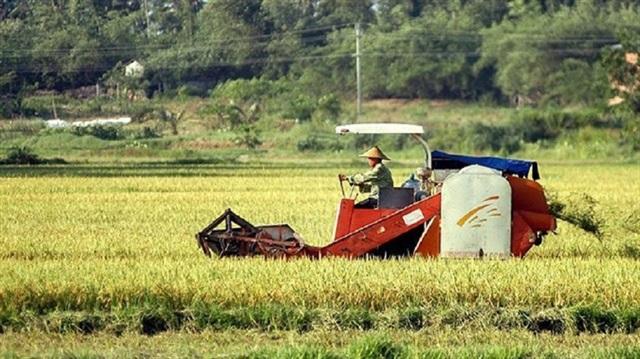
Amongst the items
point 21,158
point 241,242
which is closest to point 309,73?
point 21,158

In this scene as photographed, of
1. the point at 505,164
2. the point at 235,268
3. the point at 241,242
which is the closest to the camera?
the point at 235,268

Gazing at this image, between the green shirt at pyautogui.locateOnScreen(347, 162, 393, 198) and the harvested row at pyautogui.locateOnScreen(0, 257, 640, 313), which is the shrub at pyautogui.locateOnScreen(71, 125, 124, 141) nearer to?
the green shirt at pyautogui.locateOnScreen(347, 162, 393, 198)

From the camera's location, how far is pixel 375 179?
17.1 meters

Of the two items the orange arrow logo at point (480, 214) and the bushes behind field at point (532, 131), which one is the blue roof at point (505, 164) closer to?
the orange arrow logo at point (480, 214)

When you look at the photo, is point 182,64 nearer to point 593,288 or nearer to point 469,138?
point 469,138

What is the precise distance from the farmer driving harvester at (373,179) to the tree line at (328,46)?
4639 centimetres

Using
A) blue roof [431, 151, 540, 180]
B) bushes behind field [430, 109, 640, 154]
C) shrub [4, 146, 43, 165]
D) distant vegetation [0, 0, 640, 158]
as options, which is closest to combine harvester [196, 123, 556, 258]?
blue roof [431, 151, 540, 180]

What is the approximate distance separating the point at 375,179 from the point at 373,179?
2cm

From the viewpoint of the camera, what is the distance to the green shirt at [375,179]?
55.8ft

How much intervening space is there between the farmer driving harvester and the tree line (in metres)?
46.4

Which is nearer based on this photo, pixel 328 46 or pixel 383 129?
pixel 383 129

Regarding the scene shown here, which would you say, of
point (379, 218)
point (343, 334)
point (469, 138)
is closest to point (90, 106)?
point (469, 138)

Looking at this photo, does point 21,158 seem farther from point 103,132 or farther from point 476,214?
point 476,214

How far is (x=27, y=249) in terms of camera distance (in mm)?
18047
